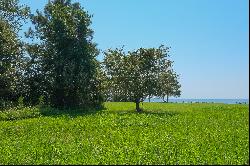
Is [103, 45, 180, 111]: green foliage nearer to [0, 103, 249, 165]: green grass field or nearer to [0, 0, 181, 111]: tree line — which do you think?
[0, 0, 181, 111]: tree line

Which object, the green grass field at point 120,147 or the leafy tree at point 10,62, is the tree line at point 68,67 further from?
the green grass field at point 120,147

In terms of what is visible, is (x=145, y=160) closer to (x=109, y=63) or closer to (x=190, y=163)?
(x=190, y=163)

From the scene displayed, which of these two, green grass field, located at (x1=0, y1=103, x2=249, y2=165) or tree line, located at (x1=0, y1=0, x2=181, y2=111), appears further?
tree line, located at (x1=0, y1=0, x2=181, y2=111)

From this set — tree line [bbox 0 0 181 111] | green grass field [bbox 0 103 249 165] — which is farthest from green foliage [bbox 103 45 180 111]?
green grass field [bbox 0 103 249 165]

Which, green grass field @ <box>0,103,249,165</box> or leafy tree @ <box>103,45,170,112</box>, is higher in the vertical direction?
leafy tree @ <box>103,45,170,112</box>

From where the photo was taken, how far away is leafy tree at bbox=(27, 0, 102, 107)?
203 ft

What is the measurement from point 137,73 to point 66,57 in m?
10.2

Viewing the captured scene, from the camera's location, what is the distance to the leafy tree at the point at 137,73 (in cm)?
6244

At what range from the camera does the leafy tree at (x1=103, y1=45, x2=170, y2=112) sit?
→ 62.4 metres

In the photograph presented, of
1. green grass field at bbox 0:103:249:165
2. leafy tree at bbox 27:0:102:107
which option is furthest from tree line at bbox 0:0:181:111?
green grass field at bbox 0:103:249:165

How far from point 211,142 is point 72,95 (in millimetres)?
41832

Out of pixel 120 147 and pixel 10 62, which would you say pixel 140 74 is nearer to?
pixel 10 62

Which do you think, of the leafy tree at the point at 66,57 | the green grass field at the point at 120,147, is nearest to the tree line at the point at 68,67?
the leafy tree at the point at 66,57

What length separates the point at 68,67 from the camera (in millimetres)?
61094
